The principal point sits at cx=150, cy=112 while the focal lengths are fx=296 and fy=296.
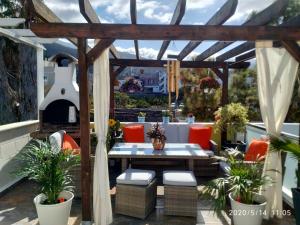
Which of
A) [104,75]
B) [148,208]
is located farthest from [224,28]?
[148,208]

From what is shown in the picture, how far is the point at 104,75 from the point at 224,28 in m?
1.62

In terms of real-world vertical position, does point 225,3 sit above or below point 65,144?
above

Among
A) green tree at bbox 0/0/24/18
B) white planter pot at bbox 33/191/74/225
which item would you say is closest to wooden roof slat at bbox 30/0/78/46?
white planter pot at bbox 33/191/74/225

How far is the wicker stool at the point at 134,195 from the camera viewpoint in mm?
3943

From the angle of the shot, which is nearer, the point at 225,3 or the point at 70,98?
the point at 225,3

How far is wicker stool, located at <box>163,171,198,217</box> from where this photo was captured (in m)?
3.95

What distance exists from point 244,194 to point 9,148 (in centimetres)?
393

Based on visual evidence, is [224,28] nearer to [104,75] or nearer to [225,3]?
[225,3]

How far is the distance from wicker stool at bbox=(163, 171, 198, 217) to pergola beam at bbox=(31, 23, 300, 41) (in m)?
1.88

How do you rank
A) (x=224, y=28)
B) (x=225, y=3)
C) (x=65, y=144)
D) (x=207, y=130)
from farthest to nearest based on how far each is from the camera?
(x=207, y=130) < (x=65, y=144) < (x=224, y=28) < (x=225, y=3)

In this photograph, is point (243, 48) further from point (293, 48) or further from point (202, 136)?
point (202, 136)

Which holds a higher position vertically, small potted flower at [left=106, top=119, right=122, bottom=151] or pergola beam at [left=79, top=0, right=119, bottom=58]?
pergola beam at [left=79, top=0, right=119, bottom=58]

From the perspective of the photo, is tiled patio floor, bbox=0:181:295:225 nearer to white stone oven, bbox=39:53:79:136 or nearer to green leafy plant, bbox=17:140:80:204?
green leafy plant, bbox=17:140:80:204

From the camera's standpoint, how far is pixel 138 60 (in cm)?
785
